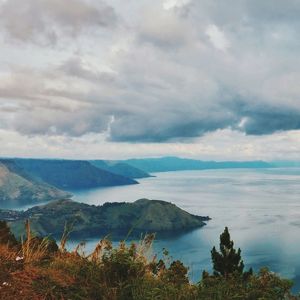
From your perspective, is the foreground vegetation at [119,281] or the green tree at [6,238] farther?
the green tree at [6,238]

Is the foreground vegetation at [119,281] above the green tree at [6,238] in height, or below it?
above

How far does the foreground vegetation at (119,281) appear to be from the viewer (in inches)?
347

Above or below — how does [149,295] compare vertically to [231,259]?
above

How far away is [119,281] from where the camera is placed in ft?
30.9

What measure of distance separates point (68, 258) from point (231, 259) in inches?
2002

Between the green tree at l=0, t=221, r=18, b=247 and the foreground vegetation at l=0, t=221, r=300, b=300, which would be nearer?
the foreground vegetation at l=0, t=221, r=300, b=300

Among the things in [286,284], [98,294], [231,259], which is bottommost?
[231,259]

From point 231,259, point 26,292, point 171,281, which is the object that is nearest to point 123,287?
point 171,281

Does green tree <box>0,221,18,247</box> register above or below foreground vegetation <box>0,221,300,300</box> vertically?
below

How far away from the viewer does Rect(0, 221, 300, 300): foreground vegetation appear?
882cm

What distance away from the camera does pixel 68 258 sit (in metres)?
Result: 10.8

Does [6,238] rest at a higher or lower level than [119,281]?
lower

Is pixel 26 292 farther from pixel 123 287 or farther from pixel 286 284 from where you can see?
pixel 286 284

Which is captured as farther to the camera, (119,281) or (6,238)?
(6,238)
